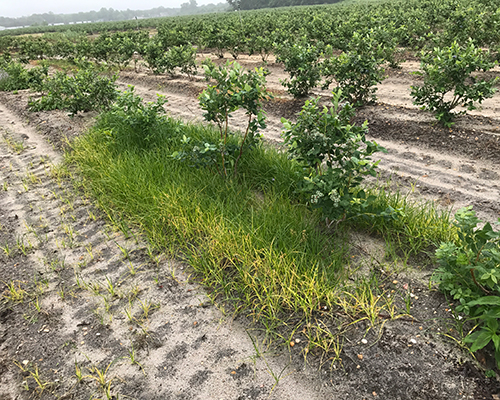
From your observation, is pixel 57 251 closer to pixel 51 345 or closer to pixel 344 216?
pixel 51 345

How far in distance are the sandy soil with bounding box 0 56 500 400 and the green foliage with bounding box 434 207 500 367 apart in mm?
203

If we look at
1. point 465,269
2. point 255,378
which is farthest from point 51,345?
point 465,269

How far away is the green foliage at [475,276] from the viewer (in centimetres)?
189

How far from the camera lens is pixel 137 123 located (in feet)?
15.3

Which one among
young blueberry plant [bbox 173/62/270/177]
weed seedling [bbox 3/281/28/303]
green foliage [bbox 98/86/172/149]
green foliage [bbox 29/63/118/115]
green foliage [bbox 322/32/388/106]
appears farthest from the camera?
green foliage [bbox 29/63/118/115]

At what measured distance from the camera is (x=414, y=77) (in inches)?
349

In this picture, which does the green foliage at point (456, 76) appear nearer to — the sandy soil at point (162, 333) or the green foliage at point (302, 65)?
the sandy soil at point (162, 333)

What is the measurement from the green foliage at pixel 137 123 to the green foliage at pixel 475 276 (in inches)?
144

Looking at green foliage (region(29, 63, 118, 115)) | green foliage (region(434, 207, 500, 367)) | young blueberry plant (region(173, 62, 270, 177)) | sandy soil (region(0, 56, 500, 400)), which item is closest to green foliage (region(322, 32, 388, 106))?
sandy soil (region(0, 56, 500, 400))

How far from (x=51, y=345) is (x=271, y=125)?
522 centimetres

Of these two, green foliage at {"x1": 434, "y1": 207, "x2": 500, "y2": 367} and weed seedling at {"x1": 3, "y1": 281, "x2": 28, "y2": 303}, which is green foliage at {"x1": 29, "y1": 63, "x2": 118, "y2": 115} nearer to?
weed seedling at {"x1": 3, "y1": 281, "x2": 28, "y2": 303}

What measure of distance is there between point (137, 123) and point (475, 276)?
4.17 m

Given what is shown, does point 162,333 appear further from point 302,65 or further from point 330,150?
point 302,65

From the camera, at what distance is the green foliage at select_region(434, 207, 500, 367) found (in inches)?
74.4
